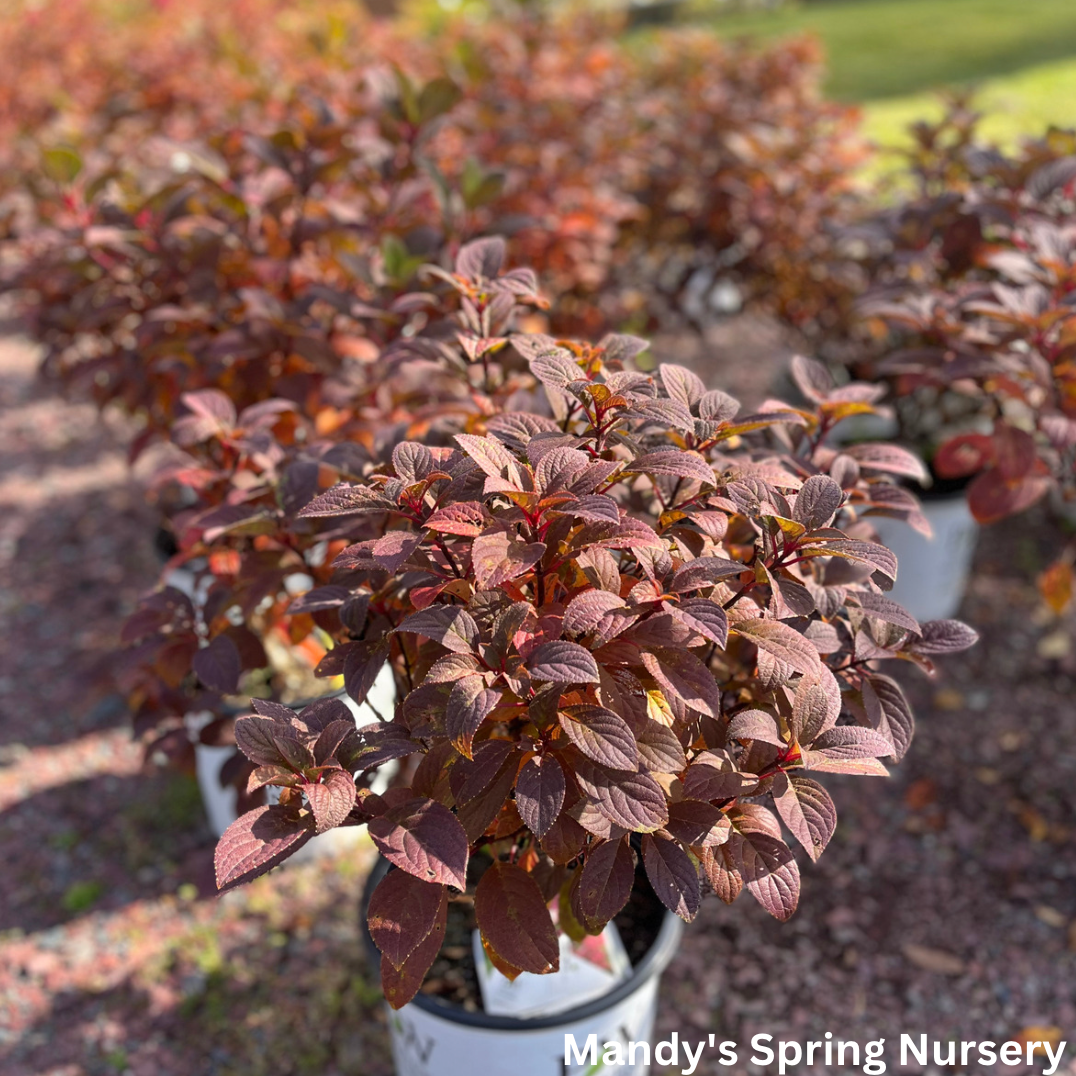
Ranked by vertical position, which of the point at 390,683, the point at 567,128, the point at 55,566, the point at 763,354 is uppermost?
the point at 567,128

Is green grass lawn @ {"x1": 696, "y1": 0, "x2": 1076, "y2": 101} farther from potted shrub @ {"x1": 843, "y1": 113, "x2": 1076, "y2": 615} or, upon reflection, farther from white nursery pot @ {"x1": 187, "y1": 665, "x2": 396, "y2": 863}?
white nursery pot @ {"x1": 187, "y1": 665, "x2": 396, "y2": 863}

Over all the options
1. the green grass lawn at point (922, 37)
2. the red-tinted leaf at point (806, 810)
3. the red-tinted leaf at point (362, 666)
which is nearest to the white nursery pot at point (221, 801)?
the red-tinted leaf at point (362, 666)

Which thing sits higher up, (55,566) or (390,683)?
(390,683)

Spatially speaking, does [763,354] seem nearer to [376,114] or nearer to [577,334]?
[577,334]

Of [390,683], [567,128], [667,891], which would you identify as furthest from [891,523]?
[567,128]

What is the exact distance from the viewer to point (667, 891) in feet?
3.77

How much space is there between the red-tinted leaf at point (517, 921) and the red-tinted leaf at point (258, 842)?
0.91 ft

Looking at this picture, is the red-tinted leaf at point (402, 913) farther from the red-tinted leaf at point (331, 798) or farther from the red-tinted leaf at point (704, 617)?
the red-tinted leaf at point (704, 617)

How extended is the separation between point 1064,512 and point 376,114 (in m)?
2.63

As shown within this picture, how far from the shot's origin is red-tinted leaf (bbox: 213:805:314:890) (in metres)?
1.01

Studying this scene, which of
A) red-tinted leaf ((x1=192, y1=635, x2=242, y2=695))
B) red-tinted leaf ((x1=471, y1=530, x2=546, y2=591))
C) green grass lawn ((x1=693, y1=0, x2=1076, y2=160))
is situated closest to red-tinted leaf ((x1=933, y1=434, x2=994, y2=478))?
red-tinted leaf ((x1=471, y1=530, x2=546, y2=591))

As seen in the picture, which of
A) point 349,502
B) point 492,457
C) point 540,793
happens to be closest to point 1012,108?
point 492,457

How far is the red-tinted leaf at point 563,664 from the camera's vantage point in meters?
1.02

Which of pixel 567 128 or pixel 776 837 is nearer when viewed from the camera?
pixel 776 837
